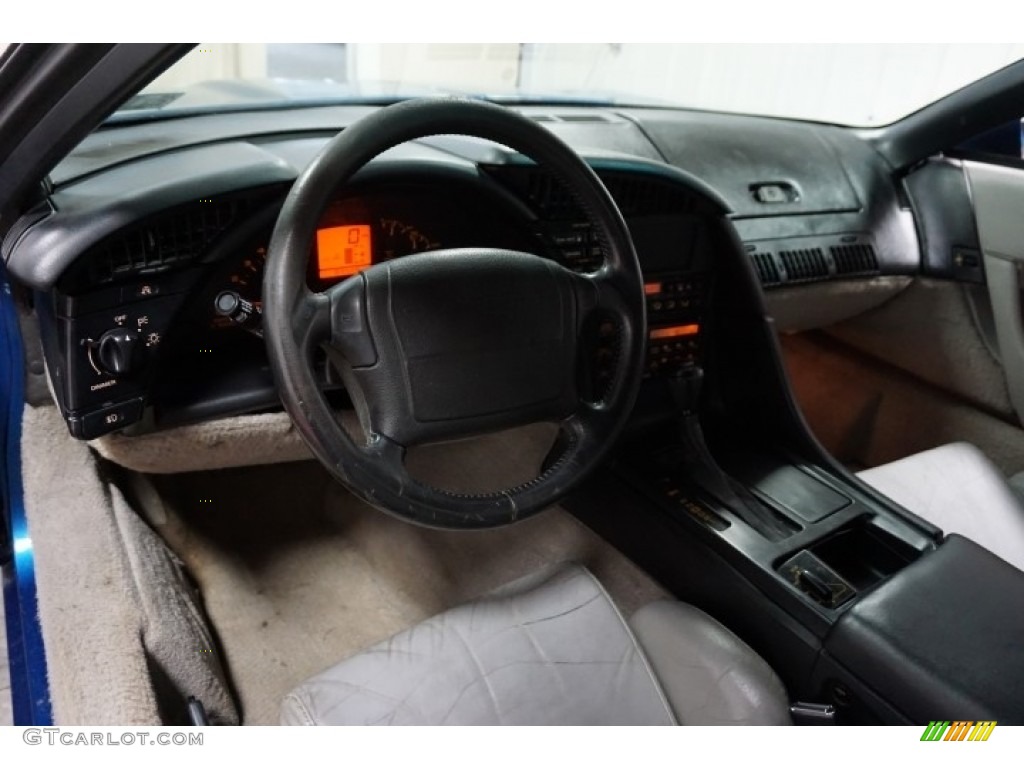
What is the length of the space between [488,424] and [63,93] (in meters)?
0.56

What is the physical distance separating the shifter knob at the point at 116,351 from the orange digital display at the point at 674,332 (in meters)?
0.80

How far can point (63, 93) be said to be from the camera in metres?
0.80

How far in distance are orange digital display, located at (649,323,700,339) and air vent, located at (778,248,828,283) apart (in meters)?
0.48

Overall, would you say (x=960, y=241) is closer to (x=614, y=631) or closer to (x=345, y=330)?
(x=614, y=631)

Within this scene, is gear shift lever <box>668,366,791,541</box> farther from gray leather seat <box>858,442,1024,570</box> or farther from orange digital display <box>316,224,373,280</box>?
orange digital display <box>316,224,373,280</box>

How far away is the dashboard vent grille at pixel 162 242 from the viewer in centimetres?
96

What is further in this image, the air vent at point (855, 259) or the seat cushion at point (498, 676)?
the air vent at point (855, 259)

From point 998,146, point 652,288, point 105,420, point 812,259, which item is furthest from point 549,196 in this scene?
point 998,146

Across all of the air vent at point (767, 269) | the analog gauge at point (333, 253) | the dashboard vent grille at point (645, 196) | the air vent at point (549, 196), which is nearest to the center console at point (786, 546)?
the dashboard vent grille at point (645, 196)

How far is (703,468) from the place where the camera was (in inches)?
54.8

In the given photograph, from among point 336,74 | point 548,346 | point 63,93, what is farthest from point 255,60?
point 548,346

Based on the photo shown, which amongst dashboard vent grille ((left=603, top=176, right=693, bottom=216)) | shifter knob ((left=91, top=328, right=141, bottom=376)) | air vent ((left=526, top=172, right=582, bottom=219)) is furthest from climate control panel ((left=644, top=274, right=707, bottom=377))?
shifter knob ((left=91, top=328, right=141, bottom=376))

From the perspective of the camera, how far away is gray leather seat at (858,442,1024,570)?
138cm
